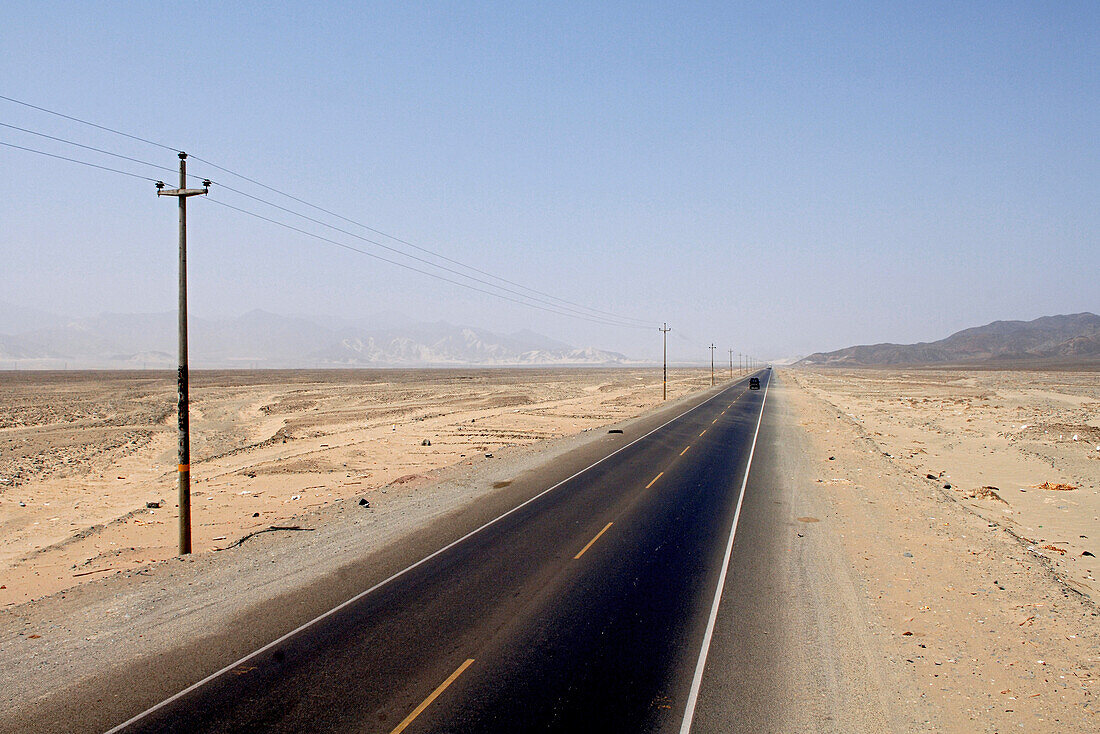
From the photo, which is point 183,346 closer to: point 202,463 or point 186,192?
point 186,192

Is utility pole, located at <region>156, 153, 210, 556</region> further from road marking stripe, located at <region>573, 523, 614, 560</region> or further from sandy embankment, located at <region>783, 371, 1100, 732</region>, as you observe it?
sandy embankment, located at <region>783, 371, 1100, 732</region>

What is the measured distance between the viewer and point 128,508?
2202 centimetres

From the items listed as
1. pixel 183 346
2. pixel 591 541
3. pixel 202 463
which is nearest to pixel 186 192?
pixel 183 346

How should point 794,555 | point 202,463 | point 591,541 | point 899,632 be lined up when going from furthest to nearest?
point 202,463 → point 591,541 → point 794,555 → point 899,632

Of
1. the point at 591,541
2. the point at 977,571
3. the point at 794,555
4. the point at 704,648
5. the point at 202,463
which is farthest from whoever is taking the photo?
the point at 202,463

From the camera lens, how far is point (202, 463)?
105 feet

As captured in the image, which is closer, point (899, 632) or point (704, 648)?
point (704, 648)

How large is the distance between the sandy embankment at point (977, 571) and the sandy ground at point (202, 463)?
14890 millimetres

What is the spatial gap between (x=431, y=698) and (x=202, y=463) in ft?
94.4

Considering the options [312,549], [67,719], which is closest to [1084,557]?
[312,549]

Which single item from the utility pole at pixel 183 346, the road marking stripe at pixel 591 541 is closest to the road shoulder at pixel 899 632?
the road marking stripe at pixel 591 541

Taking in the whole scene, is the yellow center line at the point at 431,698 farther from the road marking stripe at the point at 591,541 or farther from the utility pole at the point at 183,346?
the utility pole at the point at 183,346

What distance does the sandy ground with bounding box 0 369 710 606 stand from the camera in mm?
16922

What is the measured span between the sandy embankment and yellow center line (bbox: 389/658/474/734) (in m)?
5.50
